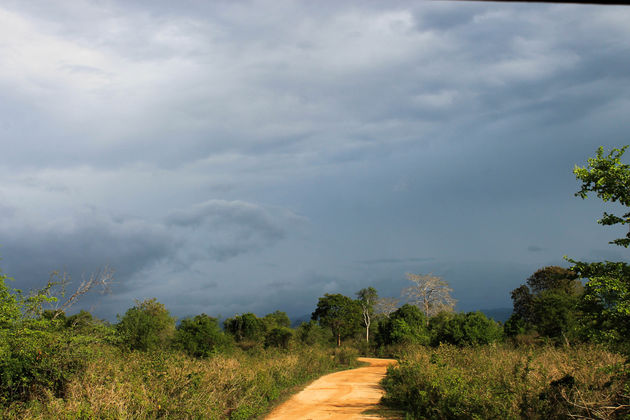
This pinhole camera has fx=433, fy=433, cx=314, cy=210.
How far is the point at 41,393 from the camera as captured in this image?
11.4 metres

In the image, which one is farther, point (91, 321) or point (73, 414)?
point (91, 321)

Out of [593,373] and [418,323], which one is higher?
[593,373]

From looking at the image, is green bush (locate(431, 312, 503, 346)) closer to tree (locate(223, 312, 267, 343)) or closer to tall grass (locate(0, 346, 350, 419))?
tall grass (locate(0, 346, 350, 419))

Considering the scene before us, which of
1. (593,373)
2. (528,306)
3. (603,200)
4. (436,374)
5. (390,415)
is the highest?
(603,200)

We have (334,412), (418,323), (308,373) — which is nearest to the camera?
(334,412)

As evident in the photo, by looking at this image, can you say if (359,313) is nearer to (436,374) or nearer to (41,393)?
(436,374)

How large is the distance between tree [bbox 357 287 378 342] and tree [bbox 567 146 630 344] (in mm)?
46149

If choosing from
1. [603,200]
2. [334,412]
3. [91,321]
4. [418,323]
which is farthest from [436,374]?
[418,323]

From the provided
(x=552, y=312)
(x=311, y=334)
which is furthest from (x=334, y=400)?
(x=311, y=334)

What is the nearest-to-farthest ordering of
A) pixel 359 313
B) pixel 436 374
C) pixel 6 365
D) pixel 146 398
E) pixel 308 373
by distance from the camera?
pixel 146 398 < pixel 6 365 < pixel 436 374 < pixel 308 373 < pixel 359 313

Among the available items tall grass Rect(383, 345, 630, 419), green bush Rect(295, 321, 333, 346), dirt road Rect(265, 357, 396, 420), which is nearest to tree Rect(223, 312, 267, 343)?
green bush Rect(295, 321, 333, 346)

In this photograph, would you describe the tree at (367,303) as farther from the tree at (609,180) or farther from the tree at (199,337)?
the tree at (609,180)

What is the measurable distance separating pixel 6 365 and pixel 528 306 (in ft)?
179

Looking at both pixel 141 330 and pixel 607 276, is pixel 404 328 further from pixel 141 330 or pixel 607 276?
pixel 607 276
